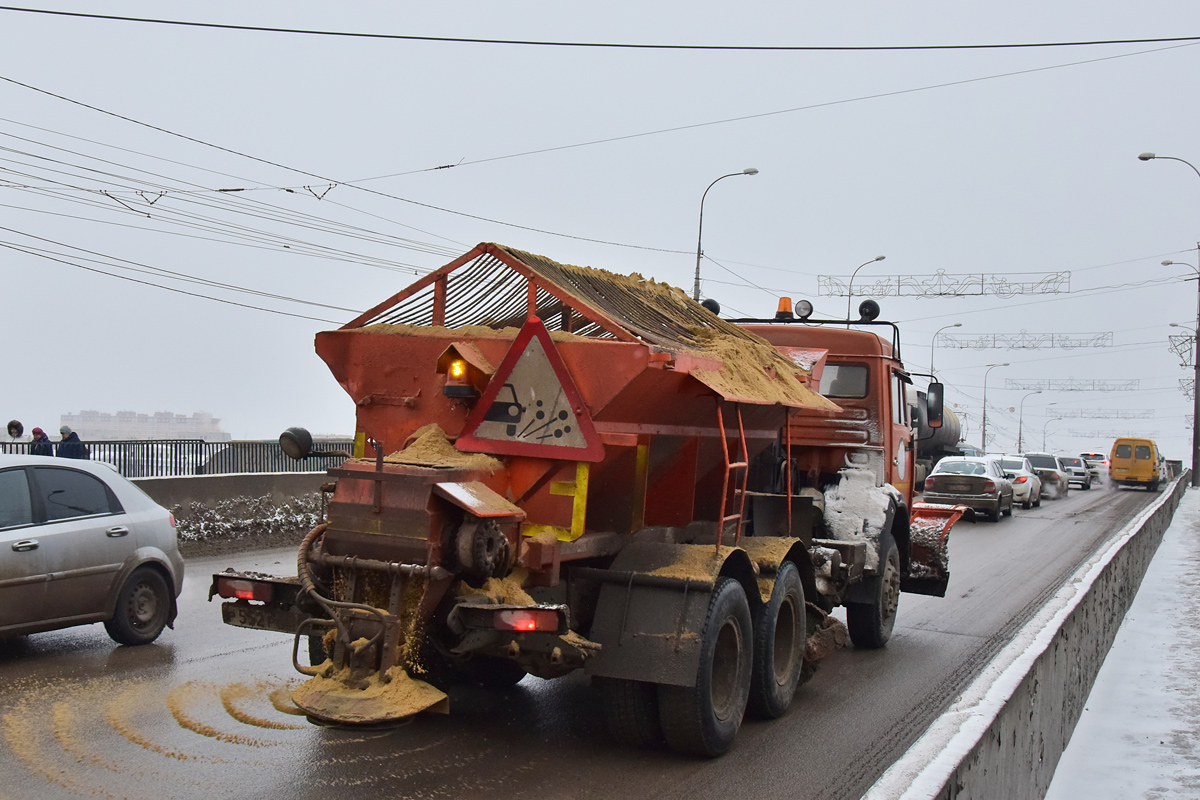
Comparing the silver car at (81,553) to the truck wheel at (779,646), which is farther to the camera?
the silver car at (81,553)

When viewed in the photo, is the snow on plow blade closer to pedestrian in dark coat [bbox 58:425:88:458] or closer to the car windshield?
pedestrian in dark coat [bbox 58:425:88:458]

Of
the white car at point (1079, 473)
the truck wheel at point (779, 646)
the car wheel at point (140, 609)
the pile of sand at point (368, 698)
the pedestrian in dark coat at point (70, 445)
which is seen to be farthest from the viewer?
the white car at point (1079, 473)

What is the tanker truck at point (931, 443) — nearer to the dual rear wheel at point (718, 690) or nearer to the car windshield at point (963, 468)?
the car windshield at point (963, 468)

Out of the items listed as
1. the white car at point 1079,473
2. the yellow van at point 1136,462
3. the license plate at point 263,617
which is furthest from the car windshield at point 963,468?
the yellow van at point 1136,462

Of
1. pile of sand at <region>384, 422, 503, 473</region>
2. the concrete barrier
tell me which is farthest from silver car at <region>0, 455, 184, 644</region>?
the concrete barrier

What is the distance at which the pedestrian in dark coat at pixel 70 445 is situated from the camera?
648 inches

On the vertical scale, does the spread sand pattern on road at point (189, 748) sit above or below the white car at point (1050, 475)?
below

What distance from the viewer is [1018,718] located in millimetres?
4578

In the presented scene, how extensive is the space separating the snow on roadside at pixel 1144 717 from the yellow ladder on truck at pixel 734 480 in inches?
94.1

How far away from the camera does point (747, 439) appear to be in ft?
24.7

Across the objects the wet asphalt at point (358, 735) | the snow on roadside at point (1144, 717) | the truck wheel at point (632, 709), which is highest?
the truck wheel at point (632, 709)

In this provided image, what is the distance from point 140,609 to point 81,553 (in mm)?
772

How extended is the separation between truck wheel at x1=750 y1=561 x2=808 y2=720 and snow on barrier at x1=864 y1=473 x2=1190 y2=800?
47.8 inches

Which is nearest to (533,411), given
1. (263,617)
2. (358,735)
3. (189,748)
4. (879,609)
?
(263,617)
